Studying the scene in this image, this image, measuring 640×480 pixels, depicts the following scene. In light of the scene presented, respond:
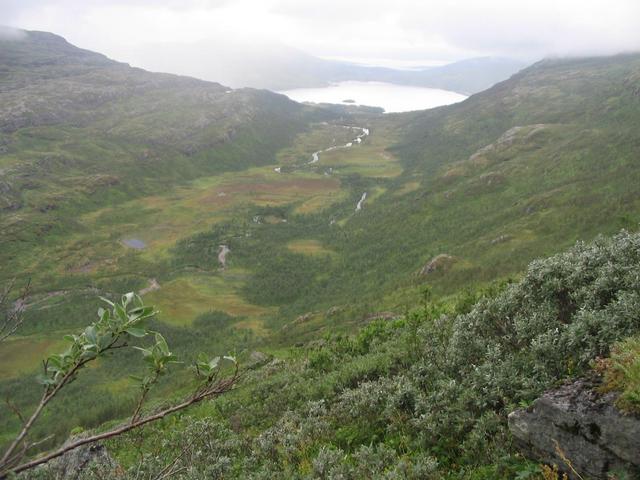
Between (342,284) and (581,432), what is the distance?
65484 millimetres

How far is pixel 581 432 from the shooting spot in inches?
298

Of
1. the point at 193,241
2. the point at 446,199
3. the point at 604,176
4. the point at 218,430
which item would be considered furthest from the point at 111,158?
the point at 218,430

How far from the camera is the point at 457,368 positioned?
1302 centimetres

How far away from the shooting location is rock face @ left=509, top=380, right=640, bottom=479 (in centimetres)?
711

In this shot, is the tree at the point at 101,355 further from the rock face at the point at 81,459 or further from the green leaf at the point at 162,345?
the rock face at the point at 81,459

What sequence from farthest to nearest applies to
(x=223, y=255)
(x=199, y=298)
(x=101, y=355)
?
1. (x=223, y=255)
2. (x=199, y=298)
3. (x=101, y=355)

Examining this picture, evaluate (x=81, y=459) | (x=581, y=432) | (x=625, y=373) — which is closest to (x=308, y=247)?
(x=81, y=459)

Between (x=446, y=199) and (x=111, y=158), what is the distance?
145m

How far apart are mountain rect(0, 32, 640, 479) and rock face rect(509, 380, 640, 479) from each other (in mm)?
717

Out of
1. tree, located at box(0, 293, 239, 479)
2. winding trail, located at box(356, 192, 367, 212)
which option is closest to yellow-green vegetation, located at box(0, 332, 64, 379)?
tree, located at box(0, 293, 239, 479)

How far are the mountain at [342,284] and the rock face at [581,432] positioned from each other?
0.72 m

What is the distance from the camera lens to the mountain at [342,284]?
10.9m

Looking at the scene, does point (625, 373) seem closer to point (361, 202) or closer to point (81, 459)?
point (81, 459)

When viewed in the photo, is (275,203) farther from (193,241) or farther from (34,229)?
(34,229)
